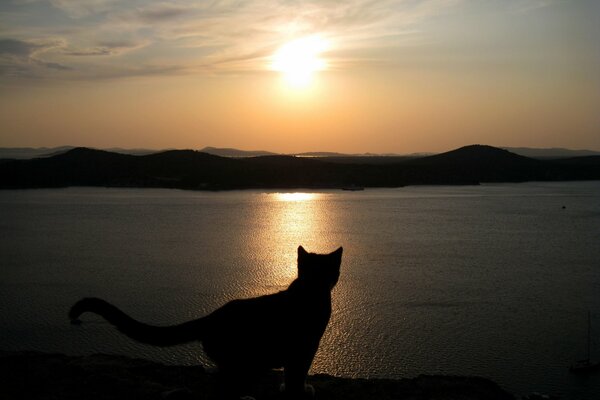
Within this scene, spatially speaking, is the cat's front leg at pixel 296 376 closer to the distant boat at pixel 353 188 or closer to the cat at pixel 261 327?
the cat at pixel 261 327

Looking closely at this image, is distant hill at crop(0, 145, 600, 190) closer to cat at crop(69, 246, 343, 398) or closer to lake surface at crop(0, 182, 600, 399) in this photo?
lake surface at crop(0, 182, 600, 399)

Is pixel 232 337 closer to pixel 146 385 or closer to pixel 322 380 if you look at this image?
pixel 146 385

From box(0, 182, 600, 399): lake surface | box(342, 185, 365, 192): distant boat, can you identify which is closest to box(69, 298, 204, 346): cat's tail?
box(0, 182, 600, 399): lake surface

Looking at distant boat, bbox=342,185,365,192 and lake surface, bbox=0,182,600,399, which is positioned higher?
distant boat, bbox=342,185,365,192

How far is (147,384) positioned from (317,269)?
3.00 metres

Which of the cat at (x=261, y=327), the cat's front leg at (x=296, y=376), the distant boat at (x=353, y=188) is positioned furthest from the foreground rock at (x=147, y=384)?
the distant boat at (x=353, y=188)

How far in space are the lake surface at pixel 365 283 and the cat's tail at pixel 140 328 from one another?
9308 millimetres

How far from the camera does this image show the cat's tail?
4754 millimetres

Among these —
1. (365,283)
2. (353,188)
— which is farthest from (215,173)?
(365,283)

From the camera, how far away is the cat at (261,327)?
496cm

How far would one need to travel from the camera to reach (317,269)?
17.8 feet

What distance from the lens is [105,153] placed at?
5571 inches

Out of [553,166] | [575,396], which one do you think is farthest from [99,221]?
[553,166]

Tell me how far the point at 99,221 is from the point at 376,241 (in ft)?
94.2
